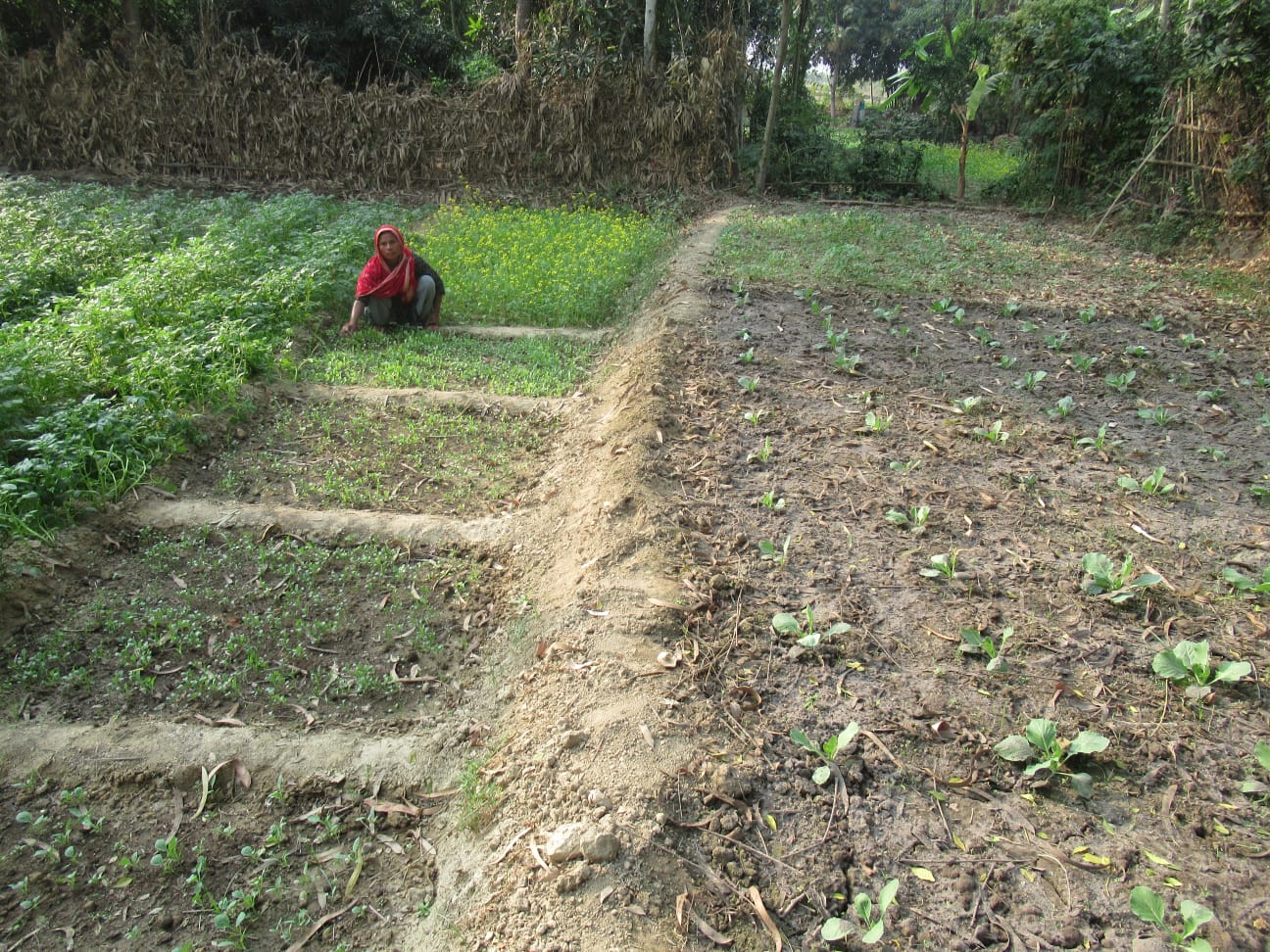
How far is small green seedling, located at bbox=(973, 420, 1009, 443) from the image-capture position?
446cm

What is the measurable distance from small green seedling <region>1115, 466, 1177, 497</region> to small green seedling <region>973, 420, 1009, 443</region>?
66 cm

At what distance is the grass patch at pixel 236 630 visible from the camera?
126 inches

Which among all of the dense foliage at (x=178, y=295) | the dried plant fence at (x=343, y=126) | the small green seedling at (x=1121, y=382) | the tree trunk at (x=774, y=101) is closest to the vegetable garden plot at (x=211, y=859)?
the dense foliage at (x=178, y=295)

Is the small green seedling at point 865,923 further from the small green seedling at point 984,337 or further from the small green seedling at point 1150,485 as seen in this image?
the small green seedling at point 984,337

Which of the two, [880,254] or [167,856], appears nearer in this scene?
[167,856]

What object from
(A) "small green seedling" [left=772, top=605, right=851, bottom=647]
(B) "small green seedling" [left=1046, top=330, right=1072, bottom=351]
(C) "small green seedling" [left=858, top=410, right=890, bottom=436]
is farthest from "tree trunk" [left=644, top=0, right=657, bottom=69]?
(A) "small green seedling" [left=772, top=605, right=851, bottom=647]

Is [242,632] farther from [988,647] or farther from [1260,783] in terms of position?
[1260,783]

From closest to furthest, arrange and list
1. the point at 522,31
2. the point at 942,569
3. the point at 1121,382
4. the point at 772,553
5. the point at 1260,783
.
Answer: the point at 1260,783 < the point at 942,569 < the point at 772,553 < the point at 1121,382 < the point at 522,31

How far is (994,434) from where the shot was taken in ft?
14.6


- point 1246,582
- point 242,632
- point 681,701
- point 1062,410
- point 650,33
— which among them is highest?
point 650,33

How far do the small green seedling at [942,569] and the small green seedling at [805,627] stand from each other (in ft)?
1.76

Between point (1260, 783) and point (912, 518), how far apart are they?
1.68 metres

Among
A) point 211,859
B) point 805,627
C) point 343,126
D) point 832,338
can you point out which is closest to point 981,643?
point 805,627

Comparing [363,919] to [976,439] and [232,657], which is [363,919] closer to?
[232,657]
